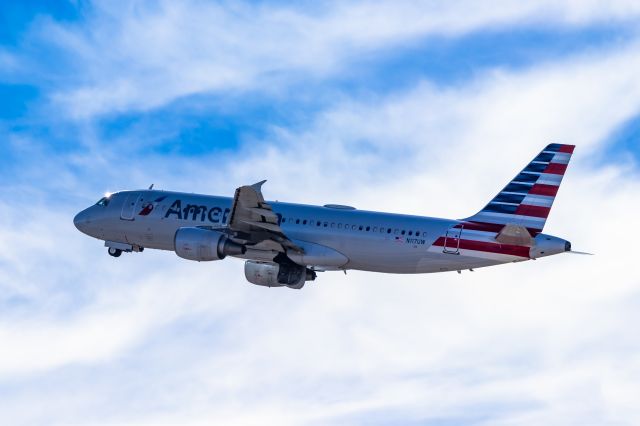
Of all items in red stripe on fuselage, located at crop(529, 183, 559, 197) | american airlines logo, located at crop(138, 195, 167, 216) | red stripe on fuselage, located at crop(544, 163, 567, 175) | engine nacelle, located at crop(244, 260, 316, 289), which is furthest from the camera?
american airlines logo, located at crop(138, 195, 167, 216)

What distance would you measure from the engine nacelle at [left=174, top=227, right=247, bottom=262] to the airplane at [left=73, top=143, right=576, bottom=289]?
0.16 feet

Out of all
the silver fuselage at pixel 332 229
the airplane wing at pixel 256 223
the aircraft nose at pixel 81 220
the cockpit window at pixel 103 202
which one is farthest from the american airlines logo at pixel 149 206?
the airplane wing at pixel 256 223

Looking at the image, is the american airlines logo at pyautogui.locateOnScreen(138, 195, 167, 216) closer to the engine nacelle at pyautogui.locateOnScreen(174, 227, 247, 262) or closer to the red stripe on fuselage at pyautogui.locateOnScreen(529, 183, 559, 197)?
the engine nacelle at pyautogui.locateOnScreen(174, 227, 247, 262)

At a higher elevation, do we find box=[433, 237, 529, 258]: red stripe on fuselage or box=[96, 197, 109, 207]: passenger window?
box=[96, 197, 109, 207]: passenger window

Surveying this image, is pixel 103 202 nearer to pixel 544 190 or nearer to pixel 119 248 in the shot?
pixel 119 248

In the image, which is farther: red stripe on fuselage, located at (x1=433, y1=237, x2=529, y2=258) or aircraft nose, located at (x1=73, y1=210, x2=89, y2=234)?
aircraft nose, located at (x1=73, y1=210, x2=89, y2=234)

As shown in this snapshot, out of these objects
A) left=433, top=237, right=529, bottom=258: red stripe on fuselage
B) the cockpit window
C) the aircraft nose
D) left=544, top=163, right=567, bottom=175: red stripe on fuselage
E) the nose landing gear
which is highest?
the cockpit window

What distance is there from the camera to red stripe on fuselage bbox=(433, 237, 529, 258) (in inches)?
1852

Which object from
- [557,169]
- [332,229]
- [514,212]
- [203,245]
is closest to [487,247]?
[514,212]

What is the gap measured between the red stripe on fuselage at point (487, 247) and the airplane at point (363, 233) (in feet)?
0.15

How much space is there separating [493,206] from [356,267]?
7.42 metres

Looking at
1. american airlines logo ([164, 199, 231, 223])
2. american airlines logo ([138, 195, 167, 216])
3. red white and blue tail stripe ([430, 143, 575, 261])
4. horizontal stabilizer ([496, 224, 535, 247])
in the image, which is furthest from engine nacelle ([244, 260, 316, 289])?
horizontal stabilizer ([496, 224, 535, 247])

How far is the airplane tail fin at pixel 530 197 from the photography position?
158 feet

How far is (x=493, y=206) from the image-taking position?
162 feet
